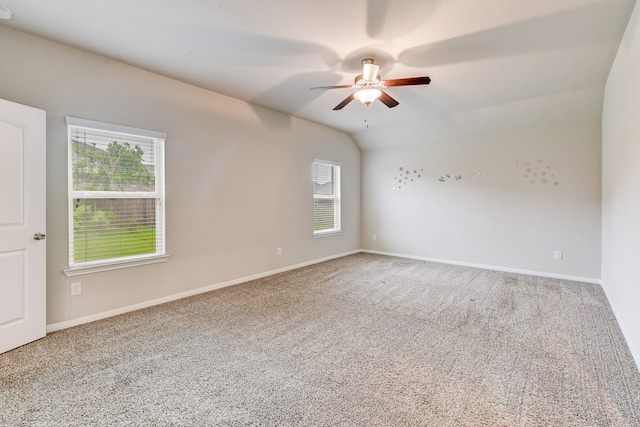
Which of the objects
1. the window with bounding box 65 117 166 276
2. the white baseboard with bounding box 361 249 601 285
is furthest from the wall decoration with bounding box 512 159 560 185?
the window with bounding box 65 117 166 276

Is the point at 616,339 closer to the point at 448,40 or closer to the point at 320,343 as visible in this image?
the point at 320,343

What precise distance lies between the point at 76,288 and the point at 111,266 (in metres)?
0.34

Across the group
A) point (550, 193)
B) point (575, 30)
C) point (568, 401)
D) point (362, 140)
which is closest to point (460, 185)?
point (550, 193)

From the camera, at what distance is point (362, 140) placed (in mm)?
6340

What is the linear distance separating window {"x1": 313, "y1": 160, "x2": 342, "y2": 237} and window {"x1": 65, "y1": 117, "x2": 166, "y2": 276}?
276cm

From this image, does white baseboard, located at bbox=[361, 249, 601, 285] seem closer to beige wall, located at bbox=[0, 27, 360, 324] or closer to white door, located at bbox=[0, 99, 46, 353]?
beige wall, located at bbox=[0, 27, 360, 324]

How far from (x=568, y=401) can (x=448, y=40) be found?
283 cm

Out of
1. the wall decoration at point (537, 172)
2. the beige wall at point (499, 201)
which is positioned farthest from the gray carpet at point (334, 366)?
the wall decoration at point (537, 172)

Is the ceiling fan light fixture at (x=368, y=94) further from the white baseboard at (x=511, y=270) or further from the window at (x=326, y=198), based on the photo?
the white baseboard at (x=511, y=270)

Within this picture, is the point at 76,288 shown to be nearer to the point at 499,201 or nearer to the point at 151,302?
the point at 151,302

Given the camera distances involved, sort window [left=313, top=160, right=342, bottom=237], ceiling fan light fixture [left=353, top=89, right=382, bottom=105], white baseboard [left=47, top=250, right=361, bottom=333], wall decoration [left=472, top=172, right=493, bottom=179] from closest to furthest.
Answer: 1. white baseboard [left=47, top=250, right=361, bottom=333]
2. ceiling fan light fixture [left=353, top=89, right=382, bottom=105]
3. wall decoration [left=472, top=172, right=493, bottom=179]
4. window [left=313, top=160, right=342, bottom=237]

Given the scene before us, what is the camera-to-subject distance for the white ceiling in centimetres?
223

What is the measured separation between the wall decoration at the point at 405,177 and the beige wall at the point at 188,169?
144cm

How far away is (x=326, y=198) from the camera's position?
5863 mm
